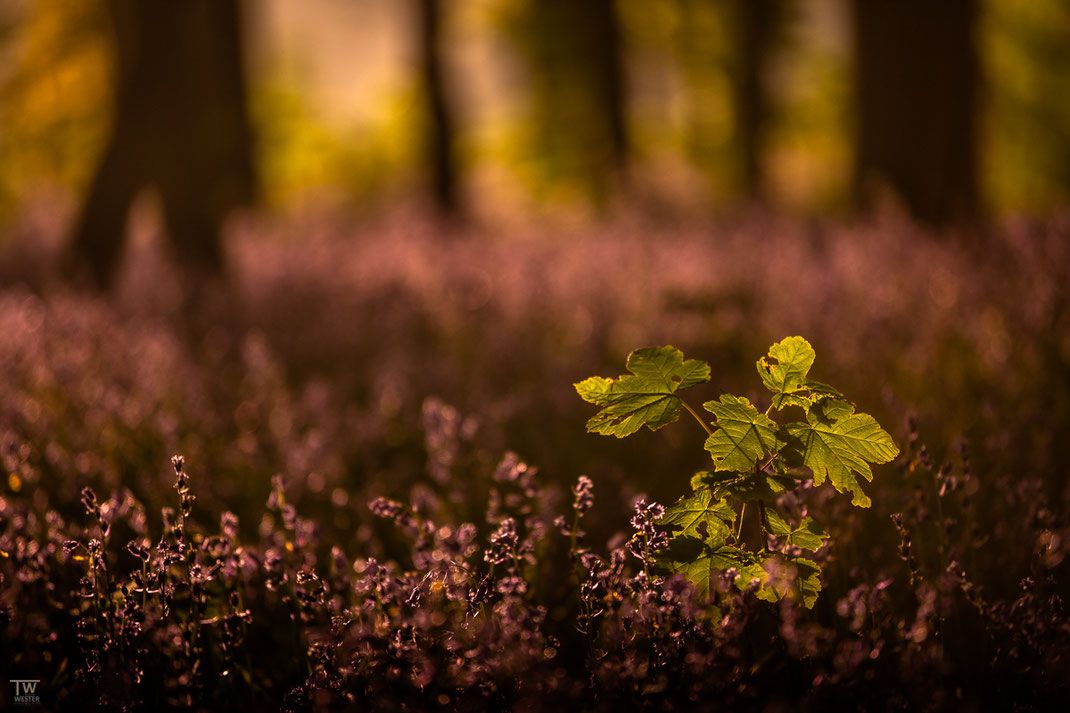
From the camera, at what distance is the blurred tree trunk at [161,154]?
673 centimetres

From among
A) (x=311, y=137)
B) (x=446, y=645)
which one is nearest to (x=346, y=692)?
(x=446, y=645)

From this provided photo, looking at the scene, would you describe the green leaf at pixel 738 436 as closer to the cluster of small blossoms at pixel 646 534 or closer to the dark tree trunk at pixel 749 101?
the cluster of small blossoms at pixel 646 534

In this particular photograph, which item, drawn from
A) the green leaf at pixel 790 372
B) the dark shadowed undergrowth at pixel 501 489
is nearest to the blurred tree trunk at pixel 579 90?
the dark shadowed undergrowth at pixel 501 489

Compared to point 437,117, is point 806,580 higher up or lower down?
higher up

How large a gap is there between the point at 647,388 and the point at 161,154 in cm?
646

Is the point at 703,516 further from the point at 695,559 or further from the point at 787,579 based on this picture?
the point at 787,579

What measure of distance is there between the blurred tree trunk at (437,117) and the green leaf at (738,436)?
418 inches

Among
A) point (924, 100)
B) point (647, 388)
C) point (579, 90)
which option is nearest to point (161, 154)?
point (924, 100)

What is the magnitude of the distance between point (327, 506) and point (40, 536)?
987 millimetres

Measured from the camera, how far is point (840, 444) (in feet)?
5.96

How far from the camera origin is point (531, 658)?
1.68 meters

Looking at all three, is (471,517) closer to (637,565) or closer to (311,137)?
(637,565)

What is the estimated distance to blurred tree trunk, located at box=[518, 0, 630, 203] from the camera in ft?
48.6

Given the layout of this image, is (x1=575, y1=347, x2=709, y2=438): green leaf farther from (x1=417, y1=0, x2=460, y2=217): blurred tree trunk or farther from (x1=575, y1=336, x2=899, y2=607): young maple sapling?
(x1=417, y1=0, x2=460, y2=217): blurred tree trunk
